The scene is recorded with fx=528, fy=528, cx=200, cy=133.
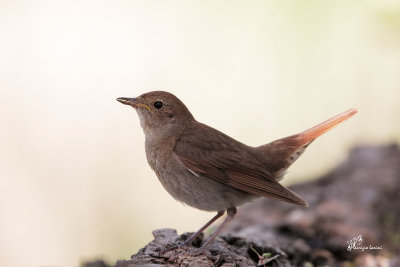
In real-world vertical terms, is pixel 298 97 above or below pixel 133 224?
above

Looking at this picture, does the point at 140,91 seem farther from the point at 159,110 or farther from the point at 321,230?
the point at 321,230

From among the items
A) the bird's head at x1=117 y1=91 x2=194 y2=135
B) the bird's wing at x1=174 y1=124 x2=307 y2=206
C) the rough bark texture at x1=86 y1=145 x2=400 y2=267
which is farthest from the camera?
the bird's head at x1=117 y1=91 x2=194 y2=135

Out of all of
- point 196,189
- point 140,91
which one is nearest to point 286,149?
point 196,189

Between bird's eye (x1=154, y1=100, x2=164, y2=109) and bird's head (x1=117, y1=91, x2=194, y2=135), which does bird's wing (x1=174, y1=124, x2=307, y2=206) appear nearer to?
bird's head (x1=117, y1=91, x2=194, y2=135)

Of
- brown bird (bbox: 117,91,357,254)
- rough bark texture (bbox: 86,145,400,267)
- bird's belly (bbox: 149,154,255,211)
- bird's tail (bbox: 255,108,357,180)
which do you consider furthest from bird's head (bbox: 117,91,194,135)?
rough bark texture (bbox: 86,145,400,267)

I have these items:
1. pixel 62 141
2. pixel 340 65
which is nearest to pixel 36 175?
pixel 62 141

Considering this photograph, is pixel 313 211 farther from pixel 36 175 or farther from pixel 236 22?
pixel 236 22

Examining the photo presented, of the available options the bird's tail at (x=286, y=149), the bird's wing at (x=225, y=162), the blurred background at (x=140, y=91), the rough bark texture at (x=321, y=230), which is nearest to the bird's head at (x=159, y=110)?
the bird's wing at (x=225, y=162)
